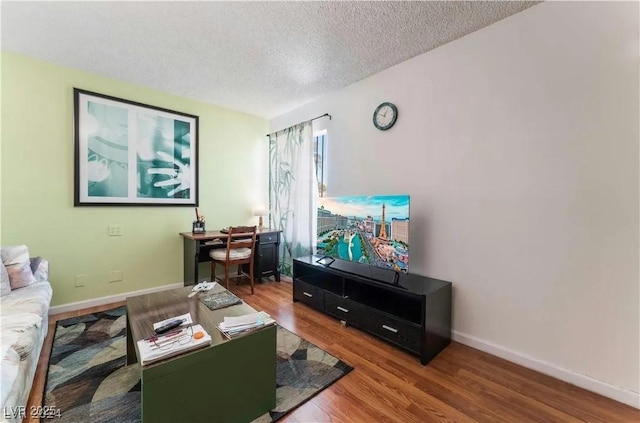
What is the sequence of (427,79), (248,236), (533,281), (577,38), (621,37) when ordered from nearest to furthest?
1. (621,37)
2. (577,38)
3. (533,281)
4. (427,79)
5. (248,236)

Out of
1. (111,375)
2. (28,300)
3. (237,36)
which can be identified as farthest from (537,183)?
(28,300)

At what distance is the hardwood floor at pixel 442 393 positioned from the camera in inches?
57.5

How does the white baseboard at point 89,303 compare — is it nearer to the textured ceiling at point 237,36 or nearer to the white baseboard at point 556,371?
the textured ceiling at point 237,36

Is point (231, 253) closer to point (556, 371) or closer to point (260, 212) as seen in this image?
point (260, 212)

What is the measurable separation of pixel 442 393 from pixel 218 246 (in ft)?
9.32

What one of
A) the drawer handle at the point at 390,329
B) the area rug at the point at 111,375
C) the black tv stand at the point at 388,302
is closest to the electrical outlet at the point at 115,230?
the area rug at the point at 111,375

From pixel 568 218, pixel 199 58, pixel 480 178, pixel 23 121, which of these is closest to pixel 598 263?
pixel 568 218

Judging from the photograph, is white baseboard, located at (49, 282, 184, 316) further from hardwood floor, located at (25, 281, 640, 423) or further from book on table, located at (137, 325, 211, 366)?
book on table, located at (137, 325, 211, 366)

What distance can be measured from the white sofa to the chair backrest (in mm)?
1579

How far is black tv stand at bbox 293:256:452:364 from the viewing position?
197cm

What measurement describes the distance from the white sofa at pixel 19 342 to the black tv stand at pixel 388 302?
2025 mm

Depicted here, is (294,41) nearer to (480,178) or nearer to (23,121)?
(480,178)

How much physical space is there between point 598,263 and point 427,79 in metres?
1.85

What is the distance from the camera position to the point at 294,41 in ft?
7.27
